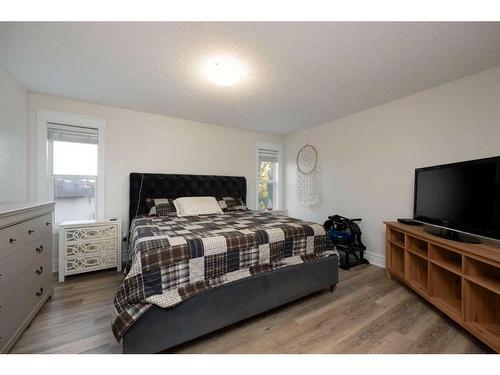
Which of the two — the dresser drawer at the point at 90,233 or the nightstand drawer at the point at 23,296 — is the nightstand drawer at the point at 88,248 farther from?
the nightstand drawer at the point at 23,296

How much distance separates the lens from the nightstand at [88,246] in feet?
7.50

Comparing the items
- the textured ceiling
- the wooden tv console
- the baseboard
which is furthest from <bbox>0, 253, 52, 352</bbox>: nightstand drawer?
the baseboard

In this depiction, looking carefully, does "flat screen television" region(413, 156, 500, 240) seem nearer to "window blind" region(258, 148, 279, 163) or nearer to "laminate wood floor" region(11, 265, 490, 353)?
"laminate wood floor" region(11, 265, 490, 353)

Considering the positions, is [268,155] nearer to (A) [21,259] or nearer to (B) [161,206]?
(B) [161,206]

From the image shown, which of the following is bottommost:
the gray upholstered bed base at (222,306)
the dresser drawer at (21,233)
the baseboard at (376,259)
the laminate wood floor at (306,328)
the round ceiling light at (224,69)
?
the laminate wood floor at (306,328)

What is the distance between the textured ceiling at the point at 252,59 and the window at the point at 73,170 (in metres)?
0.49

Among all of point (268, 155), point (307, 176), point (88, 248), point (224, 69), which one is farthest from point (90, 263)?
point (307, 176)

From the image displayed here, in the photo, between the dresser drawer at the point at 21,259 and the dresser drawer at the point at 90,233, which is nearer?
the dresser drawer at the point at 21,259

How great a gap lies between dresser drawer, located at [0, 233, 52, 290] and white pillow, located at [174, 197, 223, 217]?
1.29 meters

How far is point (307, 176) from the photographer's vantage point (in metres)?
4.00

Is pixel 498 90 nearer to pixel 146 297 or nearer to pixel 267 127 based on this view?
pixel 267 127

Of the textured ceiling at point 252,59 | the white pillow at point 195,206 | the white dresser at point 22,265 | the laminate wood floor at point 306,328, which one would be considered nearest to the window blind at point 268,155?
the textured ceiling at point 252,59
